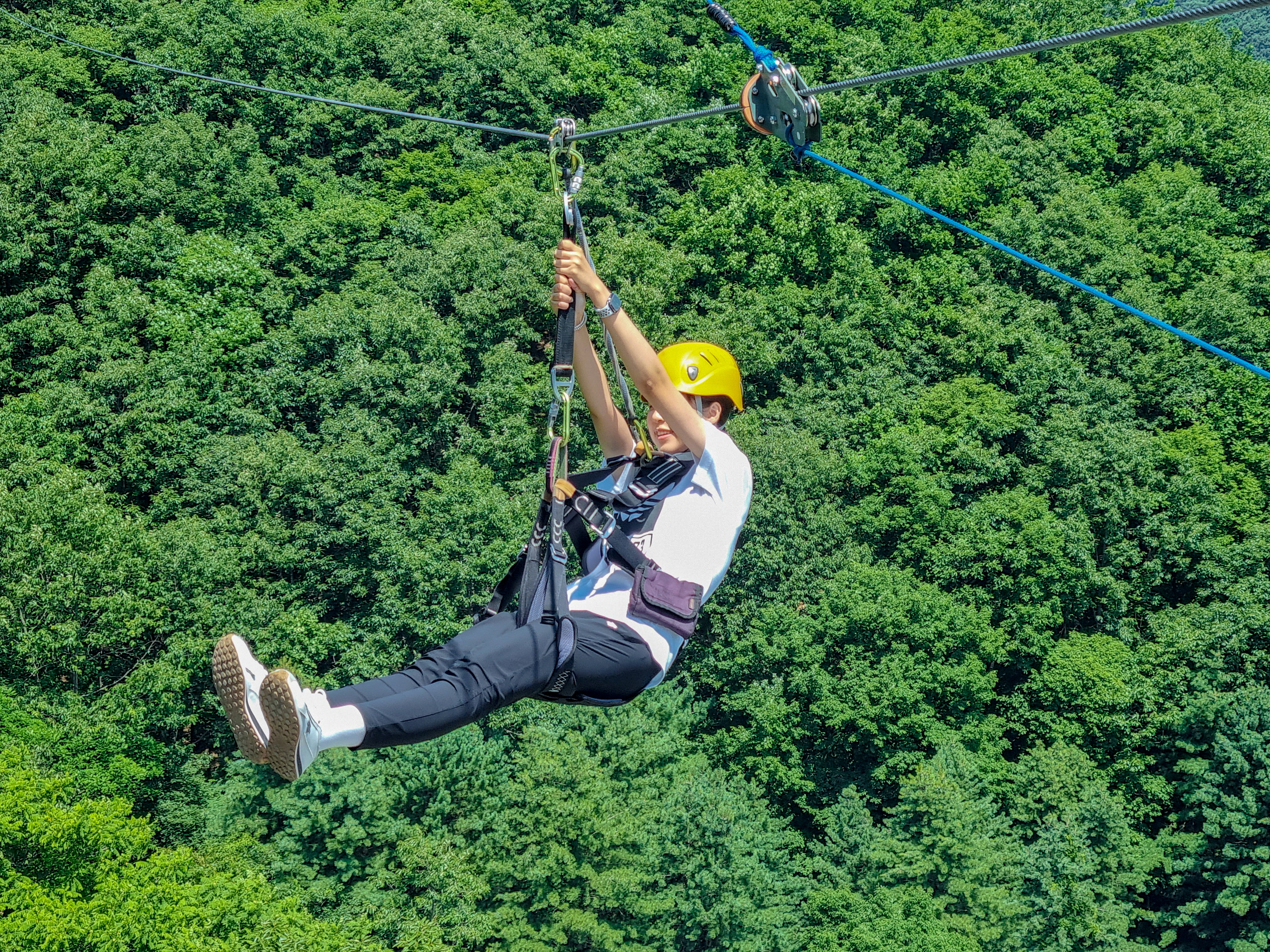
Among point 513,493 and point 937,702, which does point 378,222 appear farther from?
point 937,702

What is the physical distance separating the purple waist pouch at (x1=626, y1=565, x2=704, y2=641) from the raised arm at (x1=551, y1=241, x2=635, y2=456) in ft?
2.50

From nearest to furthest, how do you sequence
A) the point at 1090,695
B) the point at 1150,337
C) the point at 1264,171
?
the point at 1090,695 → the point at 1150,337 → the point at 1264,171

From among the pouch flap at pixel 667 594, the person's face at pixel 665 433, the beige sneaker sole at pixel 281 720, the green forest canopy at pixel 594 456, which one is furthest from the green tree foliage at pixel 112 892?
the pouch flap at pixel 667 594

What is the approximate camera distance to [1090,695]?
3562 centimetres

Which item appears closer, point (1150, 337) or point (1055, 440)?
point (1055, 440)

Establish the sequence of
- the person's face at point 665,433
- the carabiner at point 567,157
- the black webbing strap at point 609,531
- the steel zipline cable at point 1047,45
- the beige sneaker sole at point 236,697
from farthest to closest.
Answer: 1. the carabiner at point 567,157
2. the person's face at point 665,433
3. the black webbing strap at point 609,531
4. the beige sneaker sole at point 236,697
5. the steel zipline cable at point 1047,45

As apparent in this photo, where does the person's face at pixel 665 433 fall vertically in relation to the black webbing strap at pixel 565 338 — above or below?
below

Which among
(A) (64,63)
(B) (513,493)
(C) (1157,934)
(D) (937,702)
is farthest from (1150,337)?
(A) (64,63)

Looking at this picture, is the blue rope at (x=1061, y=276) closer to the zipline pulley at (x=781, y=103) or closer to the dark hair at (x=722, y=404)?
the zipline pulley at (x=781, y=103)

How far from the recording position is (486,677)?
476 centimetres

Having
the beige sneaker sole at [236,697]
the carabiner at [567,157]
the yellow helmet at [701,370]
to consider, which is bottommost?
the beige sneaker sole at [236,697]

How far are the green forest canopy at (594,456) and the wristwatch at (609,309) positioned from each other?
1799 centimetres

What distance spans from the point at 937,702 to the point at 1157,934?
7.92 meters

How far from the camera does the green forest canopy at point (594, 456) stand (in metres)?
28.2
